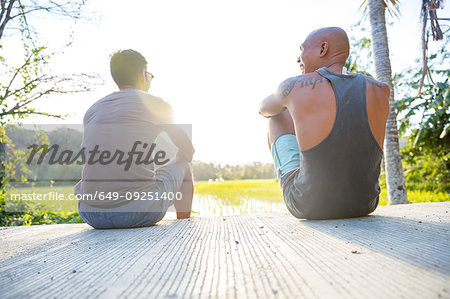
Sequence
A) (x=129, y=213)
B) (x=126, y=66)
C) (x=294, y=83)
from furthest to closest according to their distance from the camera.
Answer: (x=126, y=66)
(x=129, y=213)
(x=294, y=83)

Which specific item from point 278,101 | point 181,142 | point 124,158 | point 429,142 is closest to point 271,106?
point 278,101

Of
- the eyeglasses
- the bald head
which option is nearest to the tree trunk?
the bald head

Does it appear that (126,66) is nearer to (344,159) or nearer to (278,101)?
(278,101)

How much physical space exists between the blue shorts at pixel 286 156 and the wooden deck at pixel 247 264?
0.45 metres

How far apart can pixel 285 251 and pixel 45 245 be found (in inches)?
50.2

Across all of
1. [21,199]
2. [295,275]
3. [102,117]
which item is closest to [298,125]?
[295,275]

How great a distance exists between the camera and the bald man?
1663 millimetres

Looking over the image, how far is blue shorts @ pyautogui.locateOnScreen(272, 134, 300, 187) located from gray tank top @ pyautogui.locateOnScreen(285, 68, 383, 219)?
192 mm

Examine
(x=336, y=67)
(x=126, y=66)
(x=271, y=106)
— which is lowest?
(x=271, y=106)

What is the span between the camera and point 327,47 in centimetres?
194

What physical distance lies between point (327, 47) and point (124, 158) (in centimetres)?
153

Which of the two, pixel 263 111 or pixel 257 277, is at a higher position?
pixel 263 111

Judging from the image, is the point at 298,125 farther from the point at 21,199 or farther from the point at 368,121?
the point at 21,199

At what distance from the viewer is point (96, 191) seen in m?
2.04
